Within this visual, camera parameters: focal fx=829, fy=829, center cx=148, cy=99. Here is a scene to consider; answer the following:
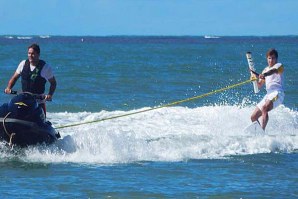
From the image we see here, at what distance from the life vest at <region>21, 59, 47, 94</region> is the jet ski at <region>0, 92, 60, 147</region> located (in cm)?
13

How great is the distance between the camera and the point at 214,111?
754 inches

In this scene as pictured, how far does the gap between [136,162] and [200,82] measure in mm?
19275

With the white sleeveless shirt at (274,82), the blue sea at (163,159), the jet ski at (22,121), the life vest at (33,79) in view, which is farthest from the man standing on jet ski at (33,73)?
the white sleeveless shirt at (274,82)

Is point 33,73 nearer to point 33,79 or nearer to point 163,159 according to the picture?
point 33,79

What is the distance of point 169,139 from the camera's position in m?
14.4

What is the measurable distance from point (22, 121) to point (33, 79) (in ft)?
2.03

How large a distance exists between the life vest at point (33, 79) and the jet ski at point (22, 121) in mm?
128

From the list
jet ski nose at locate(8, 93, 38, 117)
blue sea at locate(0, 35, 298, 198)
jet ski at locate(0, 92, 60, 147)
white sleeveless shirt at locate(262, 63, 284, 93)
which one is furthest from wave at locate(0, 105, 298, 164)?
white sleeveless shirt at locate(262, 63, 284, 93)

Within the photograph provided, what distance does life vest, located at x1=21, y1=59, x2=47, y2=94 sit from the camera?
1172 centimetres

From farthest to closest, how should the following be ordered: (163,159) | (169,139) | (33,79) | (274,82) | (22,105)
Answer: (169,139) → (274,82) → (163,159) → (33,79) → (22,105)

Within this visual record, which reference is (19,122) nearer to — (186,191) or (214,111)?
(186,191)

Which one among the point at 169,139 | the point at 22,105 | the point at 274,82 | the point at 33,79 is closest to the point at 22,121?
the point at 22,105

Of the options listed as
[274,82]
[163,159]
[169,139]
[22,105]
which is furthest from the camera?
[169,139]

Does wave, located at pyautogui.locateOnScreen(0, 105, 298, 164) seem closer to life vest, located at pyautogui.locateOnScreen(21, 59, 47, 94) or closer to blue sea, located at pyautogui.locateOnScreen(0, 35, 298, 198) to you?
blue sea, located at pyautogui.locateOnScreen(0, 35, 298, 198)
